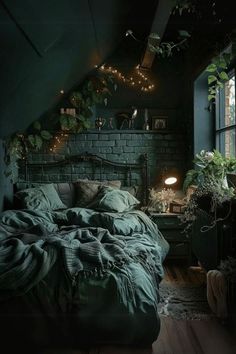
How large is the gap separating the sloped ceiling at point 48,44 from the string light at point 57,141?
0.42 metres

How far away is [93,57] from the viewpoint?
4383 millimetres

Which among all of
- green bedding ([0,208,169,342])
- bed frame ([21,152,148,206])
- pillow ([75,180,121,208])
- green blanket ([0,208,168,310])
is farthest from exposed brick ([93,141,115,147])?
green bedding ([0,208,169,342])

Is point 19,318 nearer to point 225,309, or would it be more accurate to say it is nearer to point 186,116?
point 225,309

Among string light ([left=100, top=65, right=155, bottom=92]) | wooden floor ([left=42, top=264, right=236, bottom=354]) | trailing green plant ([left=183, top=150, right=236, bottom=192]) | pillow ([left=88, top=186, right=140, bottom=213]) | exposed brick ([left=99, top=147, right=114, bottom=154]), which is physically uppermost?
string light ([left=100, top=65, right=155, bottom=92])

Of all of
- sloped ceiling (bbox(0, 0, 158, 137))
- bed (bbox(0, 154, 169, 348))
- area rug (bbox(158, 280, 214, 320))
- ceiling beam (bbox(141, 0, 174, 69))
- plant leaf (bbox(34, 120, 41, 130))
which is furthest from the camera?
plant leaf (bbox(34, 120, 41, 130))

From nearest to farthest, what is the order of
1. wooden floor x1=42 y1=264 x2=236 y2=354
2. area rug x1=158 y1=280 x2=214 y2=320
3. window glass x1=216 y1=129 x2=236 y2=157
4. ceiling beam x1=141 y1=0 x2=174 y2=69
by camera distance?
wooden floor x1=42 y1=264 x2=236 y2=354 → area rug x1=158 y1=280 x2=214 y2=320 → ceiling beam x1=141 y1=0 x2=174 y2=69 → window glass x1=216 y1=129 x2=236 y2=157

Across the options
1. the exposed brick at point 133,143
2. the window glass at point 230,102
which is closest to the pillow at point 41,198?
the exposed brick at point 133,143

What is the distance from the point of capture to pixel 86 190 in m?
4.51

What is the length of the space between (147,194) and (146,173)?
29 cm

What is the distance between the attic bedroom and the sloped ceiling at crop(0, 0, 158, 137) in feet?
0.05

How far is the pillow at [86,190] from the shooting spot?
4.41m

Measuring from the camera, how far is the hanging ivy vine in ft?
15.5

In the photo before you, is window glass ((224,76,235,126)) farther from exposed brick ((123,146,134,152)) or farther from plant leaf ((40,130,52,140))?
plant leaf ((40,130,52,140))

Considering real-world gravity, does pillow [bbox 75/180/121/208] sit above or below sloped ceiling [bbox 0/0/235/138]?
below
